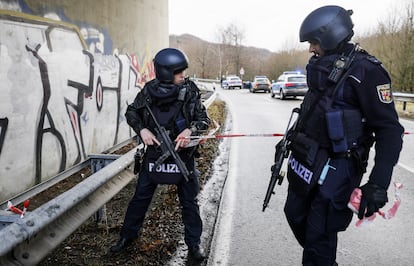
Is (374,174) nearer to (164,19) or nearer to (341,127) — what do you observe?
(341,127)

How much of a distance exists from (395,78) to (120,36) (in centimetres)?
2110

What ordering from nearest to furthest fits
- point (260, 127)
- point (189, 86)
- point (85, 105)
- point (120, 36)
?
point (189, 86) < point (85, 105) < point (120, 36) < point (260, 127)

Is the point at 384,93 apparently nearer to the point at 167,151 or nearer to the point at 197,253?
the point at 167,151

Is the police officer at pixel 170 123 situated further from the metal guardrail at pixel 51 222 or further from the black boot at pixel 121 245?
the metal guardrail at pixel 51 222

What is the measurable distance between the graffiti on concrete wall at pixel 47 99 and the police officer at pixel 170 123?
3.48 feet

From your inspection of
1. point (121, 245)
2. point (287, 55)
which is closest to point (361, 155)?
point (121, 245)

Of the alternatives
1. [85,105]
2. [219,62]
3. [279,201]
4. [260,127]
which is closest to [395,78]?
[260,127]

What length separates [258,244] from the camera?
3.62m

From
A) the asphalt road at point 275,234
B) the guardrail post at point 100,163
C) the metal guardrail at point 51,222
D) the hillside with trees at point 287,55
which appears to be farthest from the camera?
the hillside with trees at point 287,55

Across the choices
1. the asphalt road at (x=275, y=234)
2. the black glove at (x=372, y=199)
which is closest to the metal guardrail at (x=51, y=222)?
the asphalt road at (x=275, y=234)

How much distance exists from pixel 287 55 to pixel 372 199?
5354 centimetres

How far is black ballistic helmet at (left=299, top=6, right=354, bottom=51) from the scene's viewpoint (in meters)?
2.35

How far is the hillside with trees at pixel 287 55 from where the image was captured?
861 inches

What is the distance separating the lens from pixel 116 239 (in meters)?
3.55
